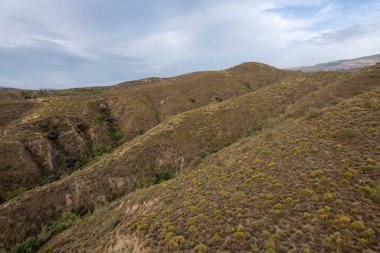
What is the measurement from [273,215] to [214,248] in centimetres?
386

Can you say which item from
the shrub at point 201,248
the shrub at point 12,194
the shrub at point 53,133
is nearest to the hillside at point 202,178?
the shrub at point 201,248

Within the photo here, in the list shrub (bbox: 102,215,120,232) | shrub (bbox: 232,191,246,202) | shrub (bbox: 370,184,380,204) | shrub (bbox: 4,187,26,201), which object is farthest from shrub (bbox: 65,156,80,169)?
shrub (bbox: 370,184,380,204)

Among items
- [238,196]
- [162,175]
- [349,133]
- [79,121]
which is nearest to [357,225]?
[238,196]

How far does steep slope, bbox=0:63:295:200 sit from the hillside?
0.29m

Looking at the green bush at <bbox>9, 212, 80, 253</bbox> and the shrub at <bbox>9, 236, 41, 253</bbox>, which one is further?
the green bush at <bbox>9, 212, 80, 253</bbox>

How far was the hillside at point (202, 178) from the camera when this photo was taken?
1283 cm

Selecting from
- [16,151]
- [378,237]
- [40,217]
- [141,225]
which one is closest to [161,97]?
[16,151]

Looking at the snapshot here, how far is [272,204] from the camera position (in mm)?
14531

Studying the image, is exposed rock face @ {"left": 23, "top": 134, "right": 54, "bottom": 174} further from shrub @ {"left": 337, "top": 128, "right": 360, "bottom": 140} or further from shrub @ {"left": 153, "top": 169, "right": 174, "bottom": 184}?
shrub @ {"left": 337, "top": 128, "right": 360, "bottom": 140}

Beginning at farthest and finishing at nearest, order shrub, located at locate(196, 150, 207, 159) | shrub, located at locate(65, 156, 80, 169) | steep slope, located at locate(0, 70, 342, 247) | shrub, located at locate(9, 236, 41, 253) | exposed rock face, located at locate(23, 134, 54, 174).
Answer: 1. shrub, located at locate(65, 156, 80, 169)
2. exposed rock face, located at locate(23, 134, 54, 174)
3. shrub, located at locate(196, 150, 207, 159)
4. steep slope, located at locate(0, 70, 342, 247)
5. shrub, located at locate(9, 236, 41, 253)

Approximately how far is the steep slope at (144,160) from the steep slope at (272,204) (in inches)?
261

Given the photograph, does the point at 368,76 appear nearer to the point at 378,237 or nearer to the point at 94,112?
the point at 378,237

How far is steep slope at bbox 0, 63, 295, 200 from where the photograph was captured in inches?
1480

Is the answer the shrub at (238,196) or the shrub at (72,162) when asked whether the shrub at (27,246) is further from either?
the shrub at (238,196)
